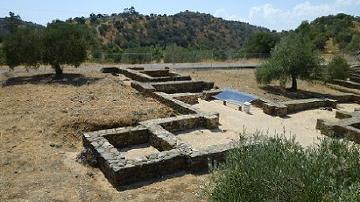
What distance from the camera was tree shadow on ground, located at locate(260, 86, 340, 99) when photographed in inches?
895

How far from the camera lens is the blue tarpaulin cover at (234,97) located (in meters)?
18.7

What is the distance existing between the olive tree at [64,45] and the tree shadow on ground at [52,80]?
802 mm

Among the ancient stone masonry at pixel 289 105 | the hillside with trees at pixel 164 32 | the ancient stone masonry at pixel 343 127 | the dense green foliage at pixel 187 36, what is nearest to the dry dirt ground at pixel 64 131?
the ancient stone masonry at pixel 289 105

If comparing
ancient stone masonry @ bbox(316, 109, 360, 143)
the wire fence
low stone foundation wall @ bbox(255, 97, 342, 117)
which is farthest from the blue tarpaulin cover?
the wire fence

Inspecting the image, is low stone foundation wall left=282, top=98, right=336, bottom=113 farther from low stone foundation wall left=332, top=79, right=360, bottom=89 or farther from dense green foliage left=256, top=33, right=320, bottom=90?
low stone foundation wall left=332, top=79, right=360, bottom=89

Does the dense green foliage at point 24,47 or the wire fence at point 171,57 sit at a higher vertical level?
the dense green foliage at point 24,47

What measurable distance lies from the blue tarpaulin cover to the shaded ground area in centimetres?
254

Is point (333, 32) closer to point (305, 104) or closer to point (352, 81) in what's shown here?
point (352, 81)

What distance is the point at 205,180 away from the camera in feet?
32.9

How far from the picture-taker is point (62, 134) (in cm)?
1293

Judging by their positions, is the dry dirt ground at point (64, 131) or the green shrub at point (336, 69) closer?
the dry dirt ground at point (64, 131)

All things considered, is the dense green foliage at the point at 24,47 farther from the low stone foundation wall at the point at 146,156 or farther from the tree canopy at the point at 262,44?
the tree canopy at the point at 262,44

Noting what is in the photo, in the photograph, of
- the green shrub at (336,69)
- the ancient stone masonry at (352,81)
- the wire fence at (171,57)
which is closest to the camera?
the ancient stone masonry at (352,81)

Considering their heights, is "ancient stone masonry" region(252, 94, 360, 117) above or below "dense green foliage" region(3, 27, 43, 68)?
below
